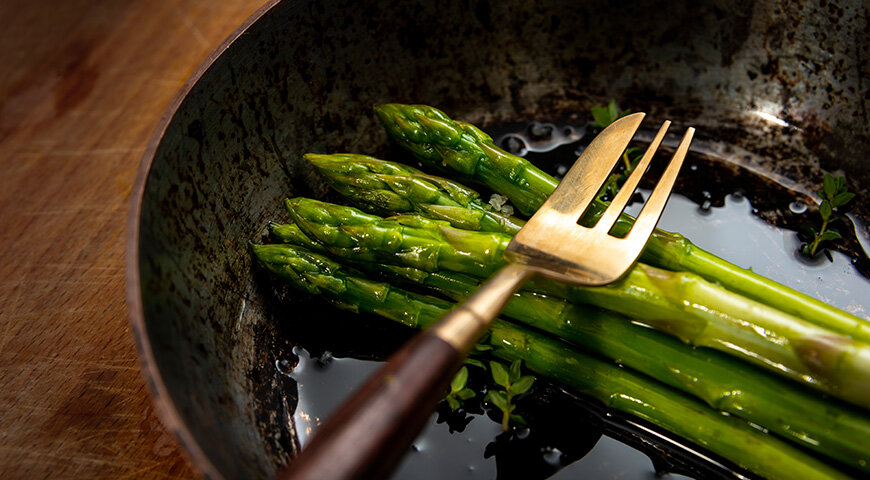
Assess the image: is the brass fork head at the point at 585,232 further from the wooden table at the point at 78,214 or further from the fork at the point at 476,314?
the wooden table at the point at 78,214

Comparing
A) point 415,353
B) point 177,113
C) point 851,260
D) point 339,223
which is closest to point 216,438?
point 415,353

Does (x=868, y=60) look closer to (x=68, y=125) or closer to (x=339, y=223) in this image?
(x=339, y=223)

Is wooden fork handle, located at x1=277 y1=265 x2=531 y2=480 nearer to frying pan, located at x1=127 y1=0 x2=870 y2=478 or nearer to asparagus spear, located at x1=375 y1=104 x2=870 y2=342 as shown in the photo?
frying pan, located at x1=127 y1=0 x2=870 y2=478

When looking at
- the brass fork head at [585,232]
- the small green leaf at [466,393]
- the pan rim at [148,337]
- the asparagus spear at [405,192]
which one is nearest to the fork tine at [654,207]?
the brass fork head at [585,232]

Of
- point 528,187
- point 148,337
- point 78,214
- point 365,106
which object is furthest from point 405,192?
point 78,214

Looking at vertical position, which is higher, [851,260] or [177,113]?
[177,113]

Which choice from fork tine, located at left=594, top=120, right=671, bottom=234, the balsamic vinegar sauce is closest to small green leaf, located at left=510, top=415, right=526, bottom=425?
the balsamic vinegar sauce

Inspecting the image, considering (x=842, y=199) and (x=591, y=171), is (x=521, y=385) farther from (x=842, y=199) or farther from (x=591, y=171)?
(x=842, y=199)
